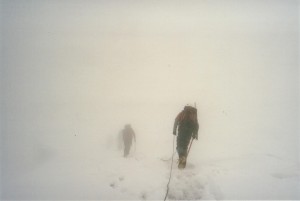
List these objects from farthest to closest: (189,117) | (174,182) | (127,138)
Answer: (127,138) < (189,117) < (174,182)

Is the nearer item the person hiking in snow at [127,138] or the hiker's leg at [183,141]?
the hiker's leg at [183,141]

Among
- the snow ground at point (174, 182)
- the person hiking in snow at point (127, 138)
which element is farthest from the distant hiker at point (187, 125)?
the person hiking in snow at point (127, 138)

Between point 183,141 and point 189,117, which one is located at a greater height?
point 189,117

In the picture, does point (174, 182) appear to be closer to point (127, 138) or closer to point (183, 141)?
point (183, 141)

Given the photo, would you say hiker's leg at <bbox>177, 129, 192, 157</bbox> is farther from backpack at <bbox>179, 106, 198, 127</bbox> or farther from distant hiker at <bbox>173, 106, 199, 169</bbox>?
backpack at <bbox>179, 106, 198, 127</bbox>

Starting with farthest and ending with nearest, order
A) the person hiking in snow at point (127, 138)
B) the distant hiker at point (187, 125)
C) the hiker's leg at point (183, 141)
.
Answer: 1. the person hiking in snow at point (127, 138)
2. the distant hiker at point (187, 125)
3. the hiker's leg at point (183, 141)

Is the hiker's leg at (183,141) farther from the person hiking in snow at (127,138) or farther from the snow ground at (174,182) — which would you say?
the person hiking in snow at (127,138)

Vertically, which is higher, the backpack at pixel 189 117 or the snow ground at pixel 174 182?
the backpack at pixel 189 117

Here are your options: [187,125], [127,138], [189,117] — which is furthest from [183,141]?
[127,138]

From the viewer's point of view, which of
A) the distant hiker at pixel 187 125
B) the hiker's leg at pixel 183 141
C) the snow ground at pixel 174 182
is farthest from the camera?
the distant hiker at pixel 187 125

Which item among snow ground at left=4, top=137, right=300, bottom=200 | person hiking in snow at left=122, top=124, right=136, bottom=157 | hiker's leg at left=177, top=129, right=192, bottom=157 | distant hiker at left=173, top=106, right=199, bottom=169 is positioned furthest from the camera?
person hiking in snow at left=122, top=124, right=136, bottom=157

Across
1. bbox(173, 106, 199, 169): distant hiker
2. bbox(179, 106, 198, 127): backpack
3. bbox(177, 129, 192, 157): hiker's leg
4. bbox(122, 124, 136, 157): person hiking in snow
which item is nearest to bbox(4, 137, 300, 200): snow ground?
bbox(177, 129, 192, 157): hiker's leg

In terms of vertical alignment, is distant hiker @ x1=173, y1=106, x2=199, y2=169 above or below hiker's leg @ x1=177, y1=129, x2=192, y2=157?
above

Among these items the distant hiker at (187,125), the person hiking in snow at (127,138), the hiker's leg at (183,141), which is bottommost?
the person hiking in snow at (127,138)
